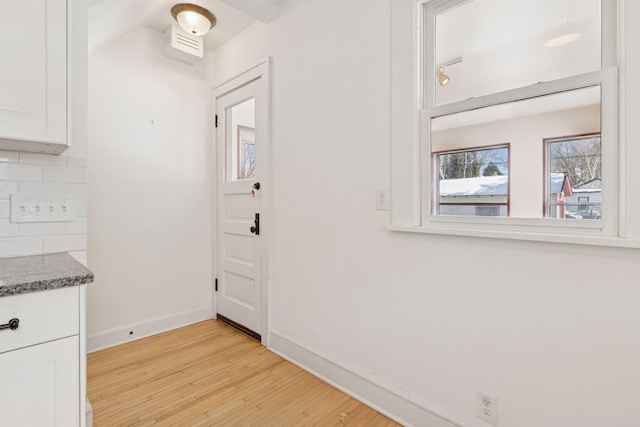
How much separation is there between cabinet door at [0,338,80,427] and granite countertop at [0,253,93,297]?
19 centimetres

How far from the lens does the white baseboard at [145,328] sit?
7.97 feet

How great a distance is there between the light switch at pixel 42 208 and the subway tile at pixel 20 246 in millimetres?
91

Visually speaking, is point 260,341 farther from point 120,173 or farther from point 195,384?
point 120,173

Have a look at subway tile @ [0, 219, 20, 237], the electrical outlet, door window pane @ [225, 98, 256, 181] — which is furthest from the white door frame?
the electrical outlet

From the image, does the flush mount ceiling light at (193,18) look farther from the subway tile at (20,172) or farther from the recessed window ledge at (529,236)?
the recessed window ledge at (529,236)

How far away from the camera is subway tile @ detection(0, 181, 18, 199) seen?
143 cm

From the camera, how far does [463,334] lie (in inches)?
57.0

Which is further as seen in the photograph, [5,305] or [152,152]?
[152,152]

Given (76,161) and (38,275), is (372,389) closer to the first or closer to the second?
(38,275)

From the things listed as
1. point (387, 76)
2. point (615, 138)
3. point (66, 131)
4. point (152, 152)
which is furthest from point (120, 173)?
point (615, 138)

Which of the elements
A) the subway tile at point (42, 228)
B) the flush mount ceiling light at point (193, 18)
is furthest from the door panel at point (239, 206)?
the subway tile at point (42, 228)

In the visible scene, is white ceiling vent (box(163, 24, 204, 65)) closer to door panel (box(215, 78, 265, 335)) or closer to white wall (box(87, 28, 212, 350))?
white wall (box(87, 28, 212, 350))

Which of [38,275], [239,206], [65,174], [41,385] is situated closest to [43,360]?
[41,385]

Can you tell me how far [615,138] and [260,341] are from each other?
2.47 meters
